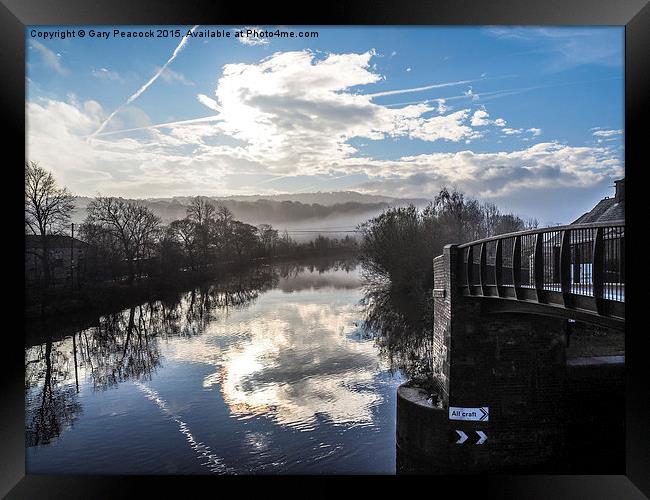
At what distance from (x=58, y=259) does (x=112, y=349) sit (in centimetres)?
328

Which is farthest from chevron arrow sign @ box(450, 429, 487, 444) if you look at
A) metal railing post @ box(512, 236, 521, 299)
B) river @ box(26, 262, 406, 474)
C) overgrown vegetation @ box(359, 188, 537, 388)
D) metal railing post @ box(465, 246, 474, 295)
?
overgrown vegetation @ box(359, 188, 537, 388)

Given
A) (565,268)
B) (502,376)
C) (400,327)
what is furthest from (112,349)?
(565,268)

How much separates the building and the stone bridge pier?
435 inches

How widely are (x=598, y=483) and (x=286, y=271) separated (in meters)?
18.5

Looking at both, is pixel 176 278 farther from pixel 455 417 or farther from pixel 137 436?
pixel 455 417

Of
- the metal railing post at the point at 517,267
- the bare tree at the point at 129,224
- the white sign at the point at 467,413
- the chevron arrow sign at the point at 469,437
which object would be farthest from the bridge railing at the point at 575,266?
the bare tree at the point at 129,224

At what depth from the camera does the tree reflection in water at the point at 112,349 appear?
37.9 ft

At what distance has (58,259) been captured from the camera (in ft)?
48.0

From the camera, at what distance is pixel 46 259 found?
13.8 metres

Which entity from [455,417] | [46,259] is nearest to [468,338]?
[455,417]

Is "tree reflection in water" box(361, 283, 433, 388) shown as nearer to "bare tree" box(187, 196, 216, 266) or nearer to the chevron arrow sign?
the chevron arrow sign

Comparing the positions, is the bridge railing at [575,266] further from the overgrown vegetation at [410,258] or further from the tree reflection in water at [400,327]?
the overgrown vegetation at [410,258]

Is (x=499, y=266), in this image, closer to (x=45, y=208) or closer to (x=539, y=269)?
(x=539, y=269)
